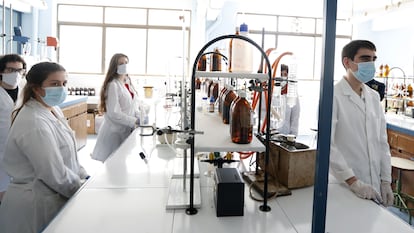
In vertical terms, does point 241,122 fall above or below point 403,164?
above

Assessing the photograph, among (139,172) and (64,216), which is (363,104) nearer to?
(139,172)

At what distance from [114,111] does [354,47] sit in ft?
6.39

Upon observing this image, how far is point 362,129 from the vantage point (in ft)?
5.40

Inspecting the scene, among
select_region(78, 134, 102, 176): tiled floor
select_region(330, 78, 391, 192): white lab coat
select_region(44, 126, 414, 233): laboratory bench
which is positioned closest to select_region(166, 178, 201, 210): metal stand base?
select_region(44, 126, 414, 233): laboratory bench

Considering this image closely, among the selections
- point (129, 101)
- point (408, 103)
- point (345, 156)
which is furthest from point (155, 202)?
point (408, 103)

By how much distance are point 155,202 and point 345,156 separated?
1.01 m

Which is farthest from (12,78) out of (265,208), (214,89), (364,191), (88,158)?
(364,191)

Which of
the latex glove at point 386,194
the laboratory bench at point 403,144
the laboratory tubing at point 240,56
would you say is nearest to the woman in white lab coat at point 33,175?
the laboratory tubing at point 240,56

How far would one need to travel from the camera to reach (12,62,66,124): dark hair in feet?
5.11

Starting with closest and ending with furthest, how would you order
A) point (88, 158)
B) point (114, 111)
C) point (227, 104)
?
point (227, 104), point (114, 111), point (88, 158)

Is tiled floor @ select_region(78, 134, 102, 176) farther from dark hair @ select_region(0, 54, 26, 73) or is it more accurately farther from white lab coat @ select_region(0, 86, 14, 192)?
dark hair @ select_region(0, 54, 26, 73)

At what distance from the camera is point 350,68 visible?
1748 mm

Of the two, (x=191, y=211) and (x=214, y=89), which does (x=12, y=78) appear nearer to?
(x=214, y=89)

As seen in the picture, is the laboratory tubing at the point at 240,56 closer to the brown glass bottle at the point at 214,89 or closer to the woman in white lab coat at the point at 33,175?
the woman in white lab coat at the point at 33,175
